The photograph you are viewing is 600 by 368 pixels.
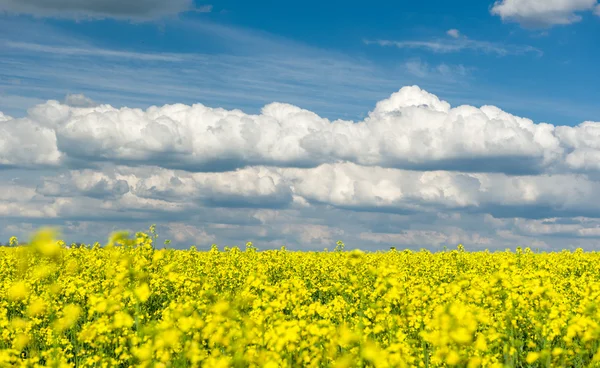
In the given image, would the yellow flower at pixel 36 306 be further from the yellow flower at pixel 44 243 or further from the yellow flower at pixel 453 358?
the yellow flower at pixel 453 358

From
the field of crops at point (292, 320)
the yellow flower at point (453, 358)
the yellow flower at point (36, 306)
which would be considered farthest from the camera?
the yellow flower at point (36, 306)

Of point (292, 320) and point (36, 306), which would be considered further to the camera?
point (36, 306)

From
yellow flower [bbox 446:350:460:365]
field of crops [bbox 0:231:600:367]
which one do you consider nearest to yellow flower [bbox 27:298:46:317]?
field of crops [bbox 0:231:600:367]

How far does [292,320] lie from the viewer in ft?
28.3

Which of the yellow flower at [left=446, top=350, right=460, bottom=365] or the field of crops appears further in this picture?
the field of crops

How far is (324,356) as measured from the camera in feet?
28.5

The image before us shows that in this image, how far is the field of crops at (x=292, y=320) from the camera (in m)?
7.55

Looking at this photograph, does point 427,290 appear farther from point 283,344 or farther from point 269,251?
point 269,251

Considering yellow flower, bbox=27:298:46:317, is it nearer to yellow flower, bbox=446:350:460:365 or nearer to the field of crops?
the field of crops

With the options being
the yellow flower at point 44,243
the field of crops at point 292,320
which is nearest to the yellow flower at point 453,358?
the field of crops at point 292,320

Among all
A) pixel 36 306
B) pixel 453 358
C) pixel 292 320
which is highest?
pixel 453 358

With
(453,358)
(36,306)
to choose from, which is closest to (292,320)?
Answer: (453,358)

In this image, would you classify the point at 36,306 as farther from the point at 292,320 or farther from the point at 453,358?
the point at 453,358

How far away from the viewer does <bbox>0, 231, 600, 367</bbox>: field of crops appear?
7.55 metres
